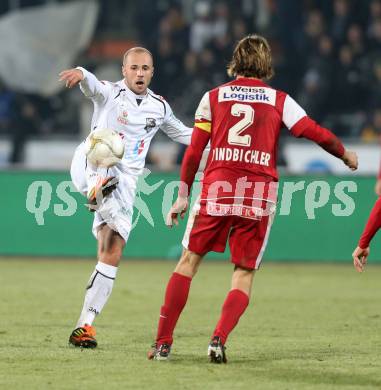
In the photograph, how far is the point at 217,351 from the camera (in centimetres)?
651

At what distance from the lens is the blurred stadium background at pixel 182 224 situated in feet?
22.2

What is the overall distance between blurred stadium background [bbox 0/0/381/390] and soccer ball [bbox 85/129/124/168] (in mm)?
1290

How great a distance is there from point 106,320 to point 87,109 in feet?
30.1

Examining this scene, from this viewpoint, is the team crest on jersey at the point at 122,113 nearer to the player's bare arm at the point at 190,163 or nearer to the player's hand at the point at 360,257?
the player's bare arm at the point at 190,163

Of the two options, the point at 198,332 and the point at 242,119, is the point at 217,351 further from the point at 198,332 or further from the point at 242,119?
the point at 198,332

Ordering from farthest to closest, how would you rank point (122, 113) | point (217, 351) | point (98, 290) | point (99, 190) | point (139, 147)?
point (139, 147) < point (122, 113) < point (98, 290) < point (99, 190) < point (217, 351)

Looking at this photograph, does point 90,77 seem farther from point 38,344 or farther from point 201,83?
point 201,83

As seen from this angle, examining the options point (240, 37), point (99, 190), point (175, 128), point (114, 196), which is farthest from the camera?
point (240, 37)

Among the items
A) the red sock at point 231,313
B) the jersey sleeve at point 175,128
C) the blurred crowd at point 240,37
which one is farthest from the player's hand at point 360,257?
the blurred crowd at point 240,37

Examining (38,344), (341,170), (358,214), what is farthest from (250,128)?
(341,170)

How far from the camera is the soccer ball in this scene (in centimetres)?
746

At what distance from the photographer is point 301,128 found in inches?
259

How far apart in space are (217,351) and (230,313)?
0.25m

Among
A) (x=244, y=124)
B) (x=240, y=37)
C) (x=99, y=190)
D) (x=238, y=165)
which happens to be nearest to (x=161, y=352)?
(x=238, y=165)
